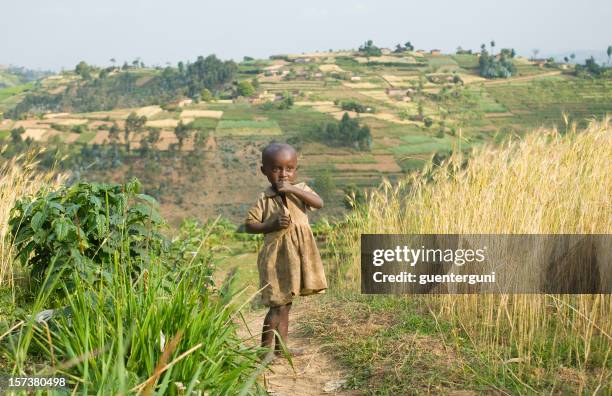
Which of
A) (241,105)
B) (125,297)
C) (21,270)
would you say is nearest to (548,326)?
(125,297)

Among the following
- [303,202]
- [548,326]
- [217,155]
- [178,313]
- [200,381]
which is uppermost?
[303,202]

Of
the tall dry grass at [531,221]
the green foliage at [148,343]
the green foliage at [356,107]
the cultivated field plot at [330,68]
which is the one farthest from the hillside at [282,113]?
the green foliage at [148,343]

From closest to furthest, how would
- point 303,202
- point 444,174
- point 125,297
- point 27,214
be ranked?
point 125,297 → point 303,202 → point 27,214 → point 444,174

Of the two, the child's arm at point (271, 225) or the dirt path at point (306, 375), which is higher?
the child's arm at point (271, 225)

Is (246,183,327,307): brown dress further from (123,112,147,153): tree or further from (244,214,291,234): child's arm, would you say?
(123,112,147,153): tree

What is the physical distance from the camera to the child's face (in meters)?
3.52

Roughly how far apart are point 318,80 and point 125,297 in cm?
4757

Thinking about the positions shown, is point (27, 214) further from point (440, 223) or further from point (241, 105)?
point (241, 105)

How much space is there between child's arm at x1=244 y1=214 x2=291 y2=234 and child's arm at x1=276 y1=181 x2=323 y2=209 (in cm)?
14

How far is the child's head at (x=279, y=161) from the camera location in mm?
3518

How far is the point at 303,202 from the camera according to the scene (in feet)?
12.0

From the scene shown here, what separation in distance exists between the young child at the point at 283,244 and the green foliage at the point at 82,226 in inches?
27.9

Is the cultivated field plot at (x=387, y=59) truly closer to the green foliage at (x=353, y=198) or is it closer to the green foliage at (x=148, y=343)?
the green foliage at (x=353, y=198)

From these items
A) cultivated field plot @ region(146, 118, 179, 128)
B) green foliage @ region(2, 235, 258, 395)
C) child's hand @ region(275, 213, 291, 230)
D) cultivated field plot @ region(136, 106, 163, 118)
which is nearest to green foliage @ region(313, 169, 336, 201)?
cultivated field plot @ region(146, 118, 179, 128)
